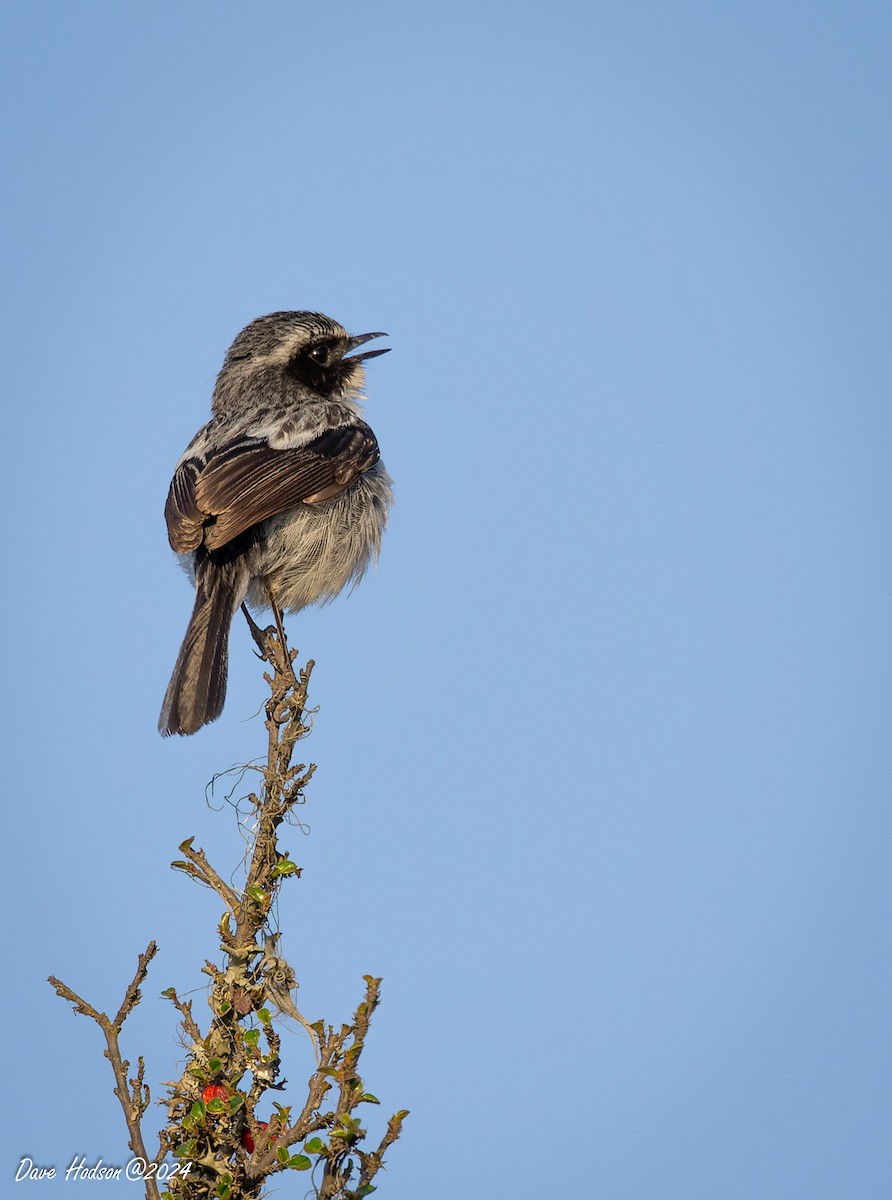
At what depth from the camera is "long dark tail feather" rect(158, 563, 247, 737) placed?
22.7 feet

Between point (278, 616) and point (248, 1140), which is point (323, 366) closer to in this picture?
point (278, 616)

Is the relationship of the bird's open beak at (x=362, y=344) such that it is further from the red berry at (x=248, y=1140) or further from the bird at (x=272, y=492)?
the red berry at (x=248, y=1140)

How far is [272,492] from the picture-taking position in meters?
7.95

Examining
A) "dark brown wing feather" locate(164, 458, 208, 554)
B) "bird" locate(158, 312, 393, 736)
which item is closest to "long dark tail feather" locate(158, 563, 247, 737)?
"bird" locate(158, 312, 393, 736)

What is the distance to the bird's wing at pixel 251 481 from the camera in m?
7.67

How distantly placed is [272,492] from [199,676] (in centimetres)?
145

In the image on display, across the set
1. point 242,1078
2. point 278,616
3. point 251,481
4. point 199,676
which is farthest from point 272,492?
point 242,1078

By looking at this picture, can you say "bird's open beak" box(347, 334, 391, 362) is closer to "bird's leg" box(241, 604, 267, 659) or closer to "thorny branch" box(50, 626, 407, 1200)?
"bird's leg" box(241, 604, 267, 659)

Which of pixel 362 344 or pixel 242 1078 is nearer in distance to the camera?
pixel 242 1078

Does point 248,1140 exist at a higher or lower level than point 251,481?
lower

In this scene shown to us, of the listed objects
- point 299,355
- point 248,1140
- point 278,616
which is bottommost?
point 248,1140

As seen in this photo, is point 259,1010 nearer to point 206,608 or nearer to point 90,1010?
point 90,1010

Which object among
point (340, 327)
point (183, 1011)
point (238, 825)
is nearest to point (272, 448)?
point (340, 327)

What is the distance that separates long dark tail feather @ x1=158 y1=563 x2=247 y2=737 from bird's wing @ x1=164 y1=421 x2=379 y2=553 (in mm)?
514
